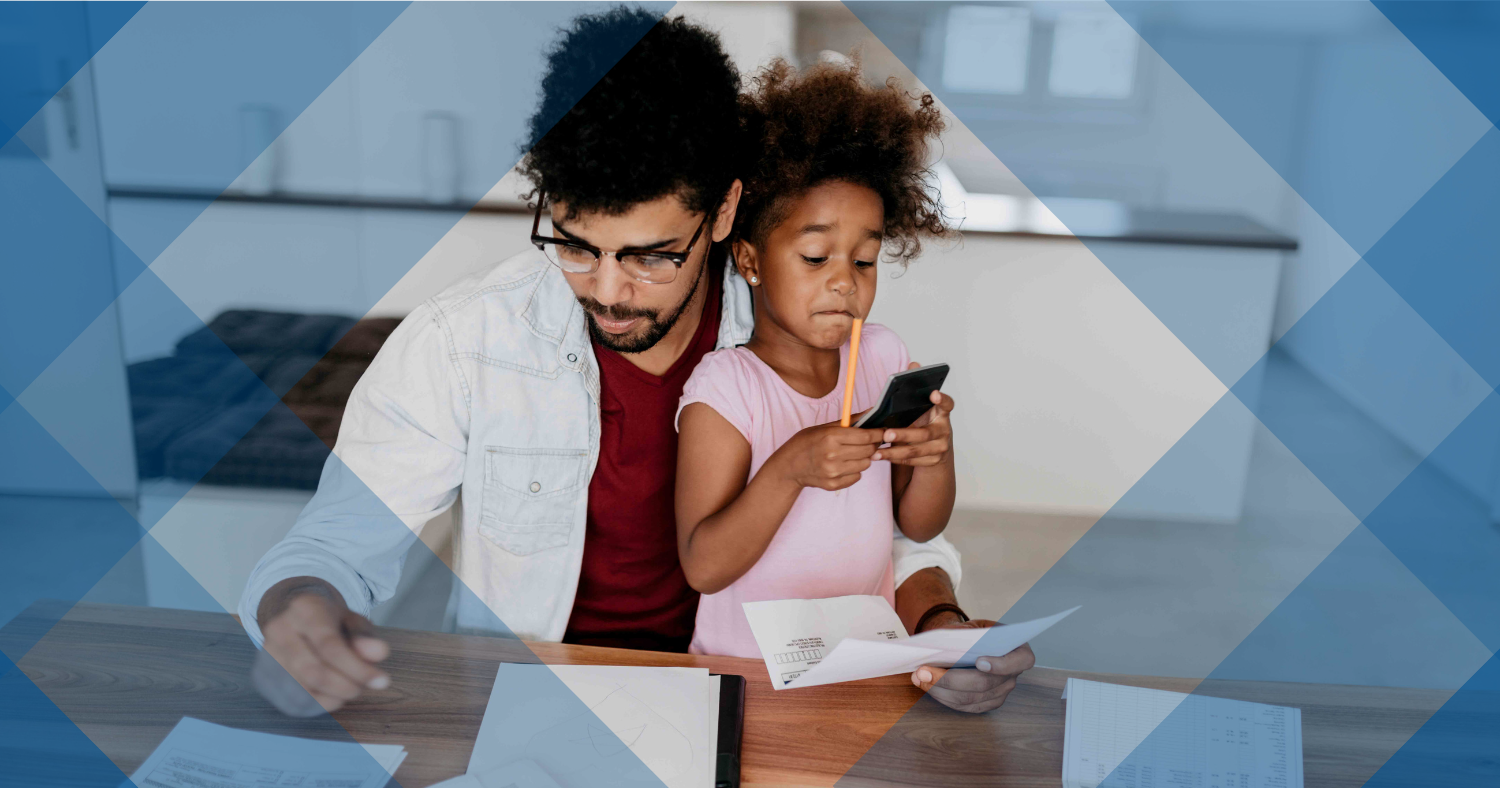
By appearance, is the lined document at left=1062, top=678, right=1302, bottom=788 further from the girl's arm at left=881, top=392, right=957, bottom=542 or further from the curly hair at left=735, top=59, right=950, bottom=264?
the curly hair at left=735, top=59, right=950, bottom=264

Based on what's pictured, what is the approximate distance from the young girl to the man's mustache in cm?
11

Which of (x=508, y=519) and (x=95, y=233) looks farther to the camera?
(x=95, y=233)

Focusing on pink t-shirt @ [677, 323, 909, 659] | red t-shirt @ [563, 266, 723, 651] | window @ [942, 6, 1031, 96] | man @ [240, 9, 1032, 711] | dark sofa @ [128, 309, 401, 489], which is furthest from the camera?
window @ [942, 6, 1031, 96]

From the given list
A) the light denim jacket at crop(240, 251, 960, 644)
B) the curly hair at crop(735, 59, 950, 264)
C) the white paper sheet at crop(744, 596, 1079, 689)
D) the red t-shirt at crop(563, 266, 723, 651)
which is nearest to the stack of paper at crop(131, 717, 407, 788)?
the light denim jacket at crop(240, 251, 960, 644)

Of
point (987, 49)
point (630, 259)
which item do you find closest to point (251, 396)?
point (630, 259)

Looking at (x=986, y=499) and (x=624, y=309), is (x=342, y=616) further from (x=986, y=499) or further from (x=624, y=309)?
(x=986, y=499)

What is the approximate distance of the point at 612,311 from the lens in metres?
1.19

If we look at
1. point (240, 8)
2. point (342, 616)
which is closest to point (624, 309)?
point (342, 616)

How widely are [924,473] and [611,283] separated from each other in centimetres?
46

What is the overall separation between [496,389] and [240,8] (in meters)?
2.61

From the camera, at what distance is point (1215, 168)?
16.0 ft

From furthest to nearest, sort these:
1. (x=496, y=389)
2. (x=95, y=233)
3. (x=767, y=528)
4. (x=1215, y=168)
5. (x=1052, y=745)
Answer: (x=1215, y=168)
(x=95, y=233)
(x=496, y=389)
(x=767, y=528)
(x=1052, y=745)

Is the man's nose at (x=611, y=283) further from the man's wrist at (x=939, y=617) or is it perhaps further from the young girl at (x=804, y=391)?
the man's wrist at (x=939, y=617)

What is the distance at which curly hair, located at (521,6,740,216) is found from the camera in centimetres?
112
